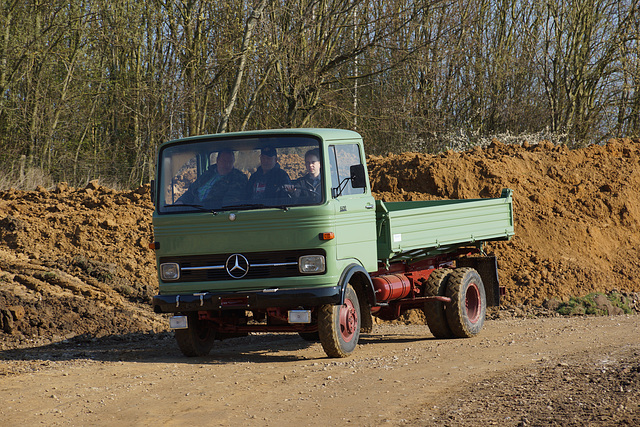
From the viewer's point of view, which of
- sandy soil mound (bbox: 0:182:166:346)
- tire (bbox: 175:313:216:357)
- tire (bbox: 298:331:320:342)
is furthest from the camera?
sandy soil mound (bbox: 0:182:166:346)

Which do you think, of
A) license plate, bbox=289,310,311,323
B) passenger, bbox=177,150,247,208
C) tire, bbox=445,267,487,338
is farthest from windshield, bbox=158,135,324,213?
tire, bbox=445,267,487,338

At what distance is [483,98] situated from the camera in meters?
26.6

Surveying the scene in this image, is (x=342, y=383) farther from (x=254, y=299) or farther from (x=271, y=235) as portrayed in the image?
→ (x=271, y=235)

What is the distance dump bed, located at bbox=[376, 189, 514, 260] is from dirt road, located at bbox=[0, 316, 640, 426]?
4.25ft

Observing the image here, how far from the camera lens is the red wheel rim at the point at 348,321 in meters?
8.70

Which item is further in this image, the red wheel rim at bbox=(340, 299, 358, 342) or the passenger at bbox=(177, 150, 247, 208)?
the red wheel rim at bbox=(340, 299, 358, 342)

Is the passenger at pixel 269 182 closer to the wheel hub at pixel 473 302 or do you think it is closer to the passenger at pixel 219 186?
the passenger at pixel 219 186

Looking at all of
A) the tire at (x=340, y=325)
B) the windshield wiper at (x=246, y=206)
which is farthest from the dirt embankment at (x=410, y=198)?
the tire at (x=340, y=325)

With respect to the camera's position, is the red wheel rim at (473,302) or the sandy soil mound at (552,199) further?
the sandy soil mound at (552,199)

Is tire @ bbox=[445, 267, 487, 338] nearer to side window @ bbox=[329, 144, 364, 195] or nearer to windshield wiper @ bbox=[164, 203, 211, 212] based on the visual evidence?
side window @ bbox=[329, 144, 364, 195]

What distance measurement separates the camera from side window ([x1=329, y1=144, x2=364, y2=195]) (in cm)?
854

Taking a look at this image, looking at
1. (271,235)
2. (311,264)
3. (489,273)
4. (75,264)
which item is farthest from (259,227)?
(75,264)

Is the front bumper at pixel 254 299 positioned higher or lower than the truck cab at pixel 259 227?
lower

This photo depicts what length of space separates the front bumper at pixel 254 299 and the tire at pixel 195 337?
2.14 ft
